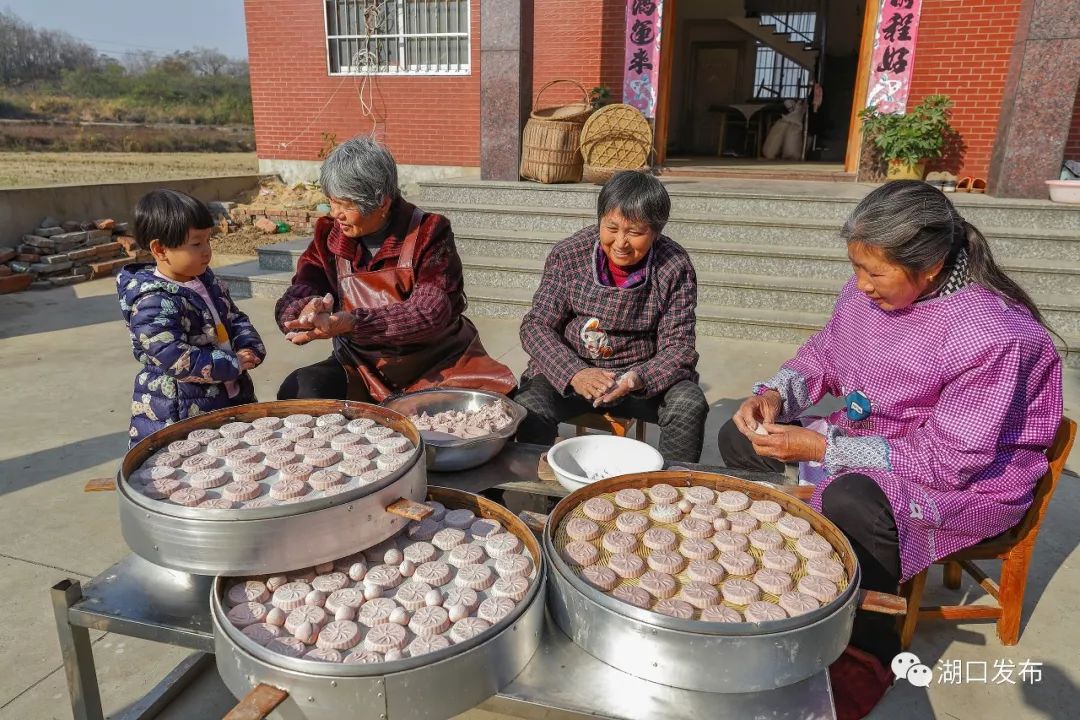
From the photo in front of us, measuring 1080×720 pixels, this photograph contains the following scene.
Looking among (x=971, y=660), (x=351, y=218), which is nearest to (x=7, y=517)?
(x=351, y=218)

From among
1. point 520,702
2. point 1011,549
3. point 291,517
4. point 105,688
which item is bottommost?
point 105,688

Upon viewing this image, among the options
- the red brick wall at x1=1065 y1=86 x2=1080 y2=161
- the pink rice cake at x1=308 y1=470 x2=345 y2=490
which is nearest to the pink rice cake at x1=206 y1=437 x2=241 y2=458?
the pink rice cake at x1=308 y1=470 x2=345 y2=490

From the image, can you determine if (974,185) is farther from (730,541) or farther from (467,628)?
(467,628)

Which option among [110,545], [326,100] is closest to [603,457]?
[110,545]

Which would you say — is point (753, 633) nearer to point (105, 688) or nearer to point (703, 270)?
point (105, 688)

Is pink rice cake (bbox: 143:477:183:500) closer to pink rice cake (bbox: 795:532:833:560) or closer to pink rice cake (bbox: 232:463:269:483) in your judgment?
pink rice cake (bbox: 232:463:269:483)

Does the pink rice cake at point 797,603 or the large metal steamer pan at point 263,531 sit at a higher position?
the large metal steamer pan at point 263,531

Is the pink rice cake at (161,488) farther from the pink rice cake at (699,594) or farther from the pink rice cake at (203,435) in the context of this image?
the pink rice cake at (699,594)

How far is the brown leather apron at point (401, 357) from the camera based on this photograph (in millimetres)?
2682

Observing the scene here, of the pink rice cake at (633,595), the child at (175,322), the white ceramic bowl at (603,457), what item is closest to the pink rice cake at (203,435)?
the child at (175,322)

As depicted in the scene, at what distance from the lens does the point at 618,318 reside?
2.64 meters

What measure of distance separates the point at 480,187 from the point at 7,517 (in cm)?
517

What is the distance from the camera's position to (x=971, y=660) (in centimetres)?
217

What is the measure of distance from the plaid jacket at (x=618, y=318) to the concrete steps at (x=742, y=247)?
2.83 metres
